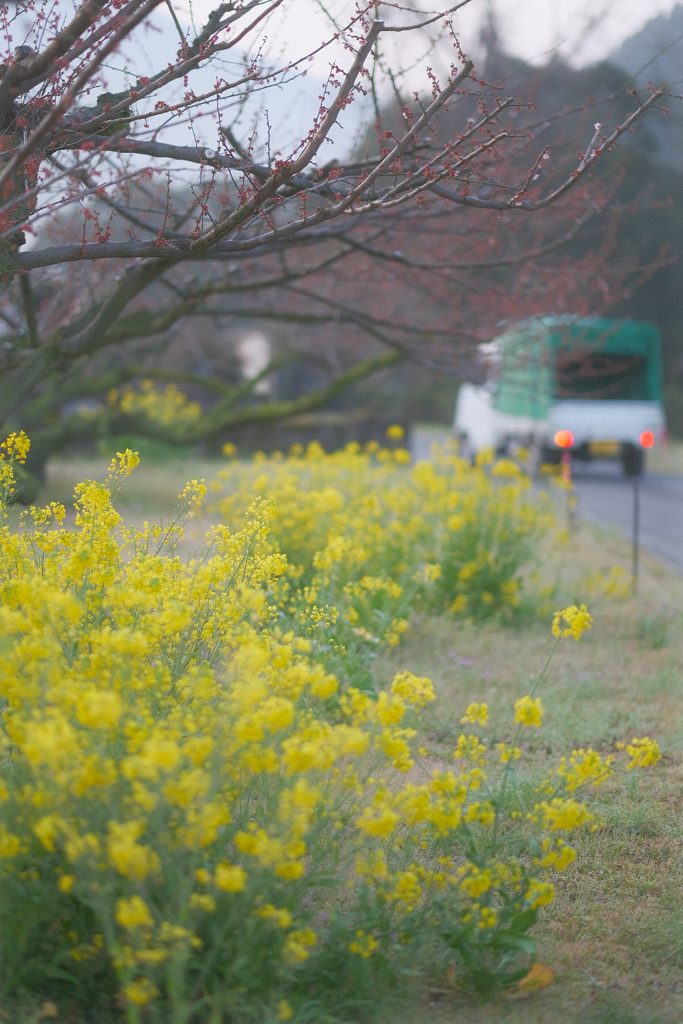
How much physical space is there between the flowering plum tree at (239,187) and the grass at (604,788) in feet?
7.00

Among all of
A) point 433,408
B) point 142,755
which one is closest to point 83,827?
point 142,755

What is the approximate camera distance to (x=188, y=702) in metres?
2.53

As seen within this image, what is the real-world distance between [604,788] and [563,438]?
40.1ft

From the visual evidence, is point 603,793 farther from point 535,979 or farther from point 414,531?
point 414,531

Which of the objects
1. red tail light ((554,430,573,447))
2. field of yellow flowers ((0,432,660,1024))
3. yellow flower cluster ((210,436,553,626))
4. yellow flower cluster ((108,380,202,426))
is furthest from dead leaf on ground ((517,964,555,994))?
red tail light ((554,430,573,447))

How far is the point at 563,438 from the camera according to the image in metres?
15.3

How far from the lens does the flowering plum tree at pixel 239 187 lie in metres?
3.12

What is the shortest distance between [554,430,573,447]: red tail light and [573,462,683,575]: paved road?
0.73 meters

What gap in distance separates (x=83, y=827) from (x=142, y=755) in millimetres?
191

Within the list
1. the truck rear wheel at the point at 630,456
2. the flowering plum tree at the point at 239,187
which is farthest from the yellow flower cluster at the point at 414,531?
the truck rear wheel at the point at 630,456

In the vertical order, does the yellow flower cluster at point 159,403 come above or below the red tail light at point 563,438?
above

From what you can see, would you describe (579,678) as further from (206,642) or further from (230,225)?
(230,225)

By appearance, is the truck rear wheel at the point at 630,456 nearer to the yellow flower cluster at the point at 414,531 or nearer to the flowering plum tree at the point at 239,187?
the flowering plum tree at the point at 239,187

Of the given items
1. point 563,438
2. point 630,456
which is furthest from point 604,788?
point 630,456
